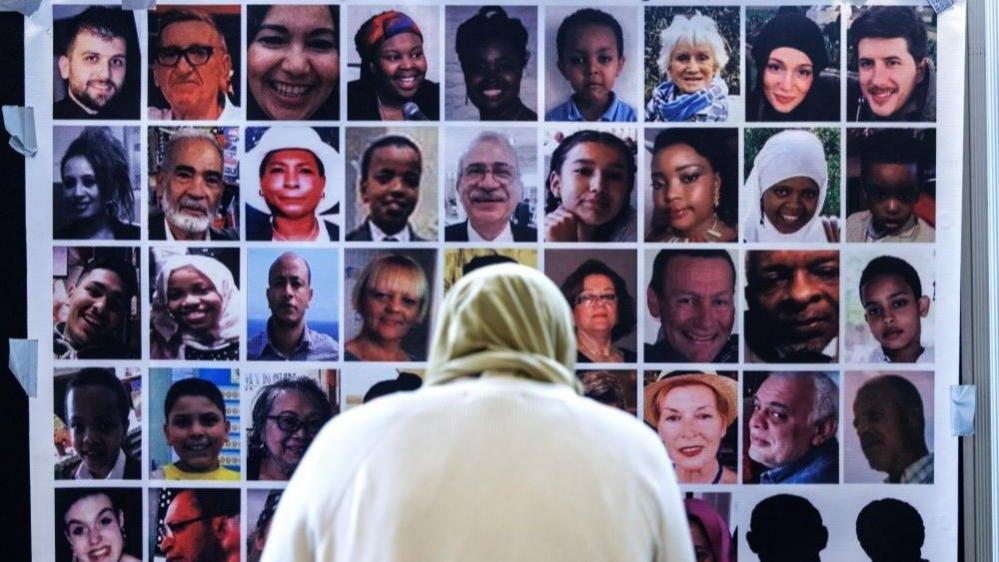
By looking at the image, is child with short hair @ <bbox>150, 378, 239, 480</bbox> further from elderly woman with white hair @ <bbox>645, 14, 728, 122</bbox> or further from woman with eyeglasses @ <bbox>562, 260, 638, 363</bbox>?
elderly woman with white hair @ <bbox>645, 14, 728, 122</bbox>

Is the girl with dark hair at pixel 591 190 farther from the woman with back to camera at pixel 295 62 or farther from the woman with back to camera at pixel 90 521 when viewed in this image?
the woman with back to camera at pixel 90 521

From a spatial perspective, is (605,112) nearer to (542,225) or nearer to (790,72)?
(542,225)

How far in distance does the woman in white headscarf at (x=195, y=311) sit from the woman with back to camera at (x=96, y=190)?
124 mm

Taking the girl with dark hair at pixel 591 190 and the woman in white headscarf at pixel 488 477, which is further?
the girl with dark hair at pixel 591 190

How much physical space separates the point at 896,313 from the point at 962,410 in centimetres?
24

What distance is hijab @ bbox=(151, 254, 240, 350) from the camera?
124 inches

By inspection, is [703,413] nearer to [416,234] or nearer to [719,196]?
[719,196]

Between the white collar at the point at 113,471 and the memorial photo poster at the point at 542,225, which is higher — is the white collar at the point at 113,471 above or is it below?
below

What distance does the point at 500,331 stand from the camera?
194cm

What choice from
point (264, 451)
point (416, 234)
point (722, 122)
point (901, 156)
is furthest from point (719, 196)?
point (264, 451)

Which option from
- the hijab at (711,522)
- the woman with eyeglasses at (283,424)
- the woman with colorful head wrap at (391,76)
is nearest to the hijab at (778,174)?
the hijab at (711,522)

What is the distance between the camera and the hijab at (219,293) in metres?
3.15

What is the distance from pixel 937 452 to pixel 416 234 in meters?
1.15

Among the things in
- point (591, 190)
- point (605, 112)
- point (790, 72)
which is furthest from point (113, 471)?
point (790, 72)
